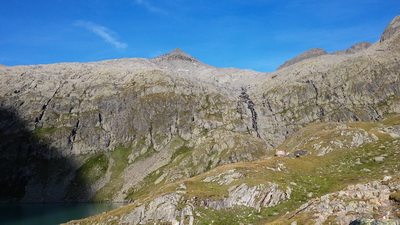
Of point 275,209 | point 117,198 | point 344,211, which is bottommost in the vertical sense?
point 117,198

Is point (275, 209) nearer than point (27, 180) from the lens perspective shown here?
Yes

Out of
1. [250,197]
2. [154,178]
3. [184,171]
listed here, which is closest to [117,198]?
[154,178]

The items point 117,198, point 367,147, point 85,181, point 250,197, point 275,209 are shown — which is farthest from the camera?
point 85,181

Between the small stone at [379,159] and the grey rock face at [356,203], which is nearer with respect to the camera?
the grey rock face at [356,203]

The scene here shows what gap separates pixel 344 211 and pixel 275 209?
986 inches

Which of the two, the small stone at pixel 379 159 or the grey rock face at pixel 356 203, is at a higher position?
the grey rock face at pixel 356 203

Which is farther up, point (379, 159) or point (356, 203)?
point (356, 203)

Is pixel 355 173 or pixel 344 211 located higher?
pixel 344 211

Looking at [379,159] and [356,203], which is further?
[379,159]

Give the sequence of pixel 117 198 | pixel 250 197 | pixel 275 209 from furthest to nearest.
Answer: pixel 117 198 → pixel 250 197 → pixel 275 209

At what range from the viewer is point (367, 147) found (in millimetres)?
90125

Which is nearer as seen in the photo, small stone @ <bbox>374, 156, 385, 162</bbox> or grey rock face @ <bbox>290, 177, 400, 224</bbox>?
grey rock face @ <bbox>290, 177, 400, 224</bbox>

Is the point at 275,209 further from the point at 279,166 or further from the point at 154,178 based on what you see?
the point at 154,178

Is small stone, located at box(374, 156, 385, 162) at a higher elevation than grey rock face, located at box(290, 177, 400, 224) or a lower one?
lower
